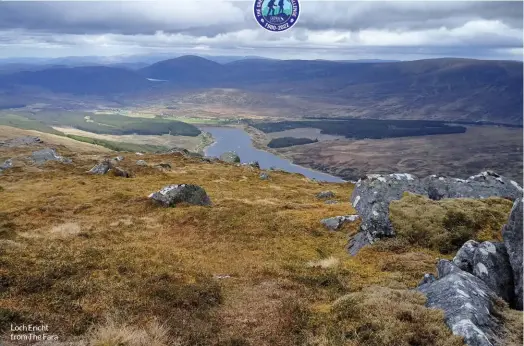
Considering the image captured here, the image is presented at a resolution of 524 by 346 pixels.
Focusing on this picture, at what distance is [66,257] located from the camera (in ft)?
66.3

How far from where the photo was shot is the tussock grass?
22641 mm

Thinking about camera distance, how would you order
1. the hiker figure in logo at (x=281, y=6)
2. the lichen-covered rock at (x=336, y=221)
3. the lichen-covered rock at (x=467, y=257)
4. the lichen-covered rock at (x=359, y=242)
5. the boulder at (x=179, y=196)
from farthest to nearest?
the boulder at (x=179, y=196), the hiker figure in logo at (x=281, y=6), the lichen-covered rock at (x=336, y=221), the lichen-covered rock at (x=359, y=242), the lichen-covered rock at (x=467, y=257)

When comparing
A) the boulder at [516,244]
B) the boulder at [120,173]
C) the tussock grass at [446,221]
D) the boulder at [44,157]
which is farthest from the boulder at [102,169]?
the boulder at [516,244]

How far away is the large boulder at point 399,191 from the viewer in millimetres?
24625

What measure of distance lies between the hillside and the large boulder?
5.99 feet

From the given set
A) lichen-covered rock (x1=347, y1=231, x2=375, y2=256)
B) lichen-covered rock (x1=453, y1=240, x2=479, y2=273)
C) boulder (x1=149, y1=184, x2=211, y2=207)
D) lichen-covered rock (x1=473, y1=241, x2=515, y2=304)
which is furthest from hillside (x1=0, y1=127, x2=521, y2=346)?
lichen-covered rock (x1=473, y1=241, x2=515, y2=304)

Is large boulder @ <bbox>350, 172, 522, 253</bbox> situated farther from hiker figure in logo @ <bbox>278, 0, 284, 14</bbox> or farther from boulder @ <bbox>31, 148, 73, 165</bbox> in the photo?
boulder @ <bbox>31, 148, 73, 165</bbox>

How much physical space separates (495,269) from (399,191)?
36.3ft

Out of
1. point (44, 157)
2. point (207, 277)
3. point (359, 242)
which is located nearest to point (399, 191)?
point (359, 242)

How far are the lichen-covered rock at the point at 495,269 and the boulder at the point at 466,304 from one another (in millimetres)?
984

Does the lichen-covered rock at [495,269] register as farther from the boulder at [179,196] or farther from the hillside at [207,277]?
the boulder at [179,196]

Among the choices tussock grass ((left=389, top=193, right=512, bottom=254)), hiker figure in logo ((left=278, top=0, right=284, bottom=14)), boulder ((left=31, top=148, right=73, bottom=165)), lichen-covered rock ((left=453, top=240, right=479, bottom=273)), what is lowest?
boulder ((left=31, top=148, right=73, bottom=165))

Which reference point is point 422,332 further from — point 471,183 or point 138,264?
point 471,183

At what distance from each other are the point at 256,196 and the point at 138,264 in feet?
83.3
